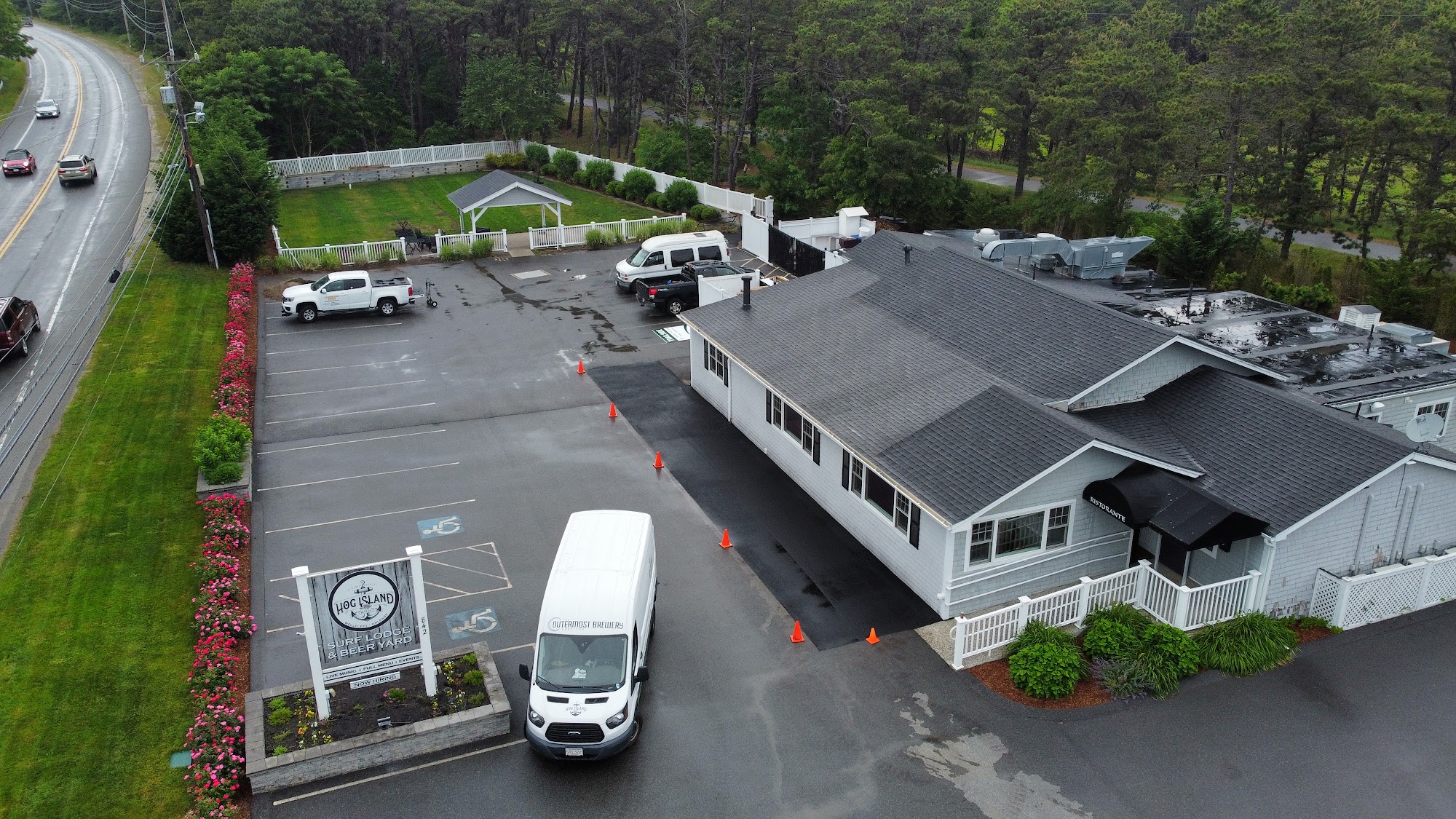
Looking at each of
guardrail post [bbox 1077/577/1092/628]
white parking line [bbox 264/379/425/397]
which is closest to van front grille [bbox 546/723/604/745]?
guardrail post [bbox 1077/577/1092/628]

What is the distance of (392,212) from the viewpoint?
4969cm

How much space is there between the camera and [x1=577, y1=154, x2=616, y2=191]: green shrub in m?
53.8

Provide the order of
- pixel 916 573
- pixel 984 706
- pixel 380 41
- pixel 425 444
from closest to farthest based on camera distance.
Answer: pixel 984 706
pixel 916 573
pixel 425 444
pixel 380 41

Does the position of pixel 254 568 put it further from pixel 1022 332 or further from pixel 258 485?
pixel 1022 332

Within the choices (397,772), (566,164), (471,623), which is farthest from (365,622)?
(566,164)

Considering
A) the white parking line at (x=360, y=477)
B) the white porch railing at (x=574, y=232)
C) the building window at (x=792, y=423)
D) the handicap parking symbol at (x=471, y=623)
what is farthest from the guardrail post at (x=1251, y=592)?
the white porch railing at (x=574, y=232)

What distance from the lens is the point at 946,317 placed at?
24.1m

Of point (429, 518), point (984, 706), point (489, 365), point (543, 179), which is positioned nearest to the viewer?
point (984, 706)

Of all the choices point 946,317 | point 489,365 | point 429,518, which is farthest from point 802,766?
point 489,365

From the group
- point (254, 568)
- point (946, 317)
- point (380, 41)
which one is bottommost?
point (254, 568)

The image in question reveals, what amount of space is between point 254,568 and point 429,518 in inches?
138

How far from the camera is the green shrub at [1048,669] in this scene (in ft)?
52.4

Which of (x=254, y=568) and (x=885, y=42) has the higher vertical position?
(x=885, y=42)

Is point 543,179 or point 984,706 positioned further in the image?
A: point 543,179
